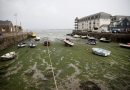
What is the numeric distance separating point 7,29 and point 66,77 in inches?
1794

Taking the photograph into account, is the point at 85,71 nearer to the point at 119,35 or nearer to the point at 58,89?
the point at 58,89

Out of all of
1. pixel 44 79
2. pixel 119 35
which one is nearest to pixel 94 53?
pixel 44 79

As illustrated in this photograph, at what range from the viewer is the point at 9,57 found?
1791 cm

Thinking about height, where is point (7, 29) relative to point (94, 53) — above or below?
above

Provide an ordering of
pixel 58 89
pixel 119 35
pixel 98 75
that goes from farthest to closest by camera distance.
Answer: pixel 119 35 → pixel 98 75 → pixel 58 89

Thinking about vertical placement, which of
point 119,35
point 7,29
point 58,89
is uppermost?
point 7,29

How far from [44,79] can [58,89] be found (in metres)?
2.59

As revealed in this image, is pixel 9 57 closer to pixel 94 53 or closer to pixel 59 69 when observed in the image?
pixel 59 69

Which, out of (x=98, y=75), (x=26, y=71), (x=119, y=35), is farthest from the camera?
(x=119, y=35)

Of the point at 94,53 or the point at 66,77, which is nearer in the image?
the point at 66,77

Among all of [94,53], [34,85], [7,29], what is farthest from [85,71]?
[7,29]

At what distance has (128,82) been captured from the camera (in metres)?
10.7

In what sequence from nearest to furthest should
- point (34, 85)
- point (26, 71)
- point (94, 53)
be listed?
point (34, 85)
point (26, 71)
point (94, 53)

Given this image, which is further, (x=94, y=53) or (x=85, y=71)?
(x=94, y=53)
